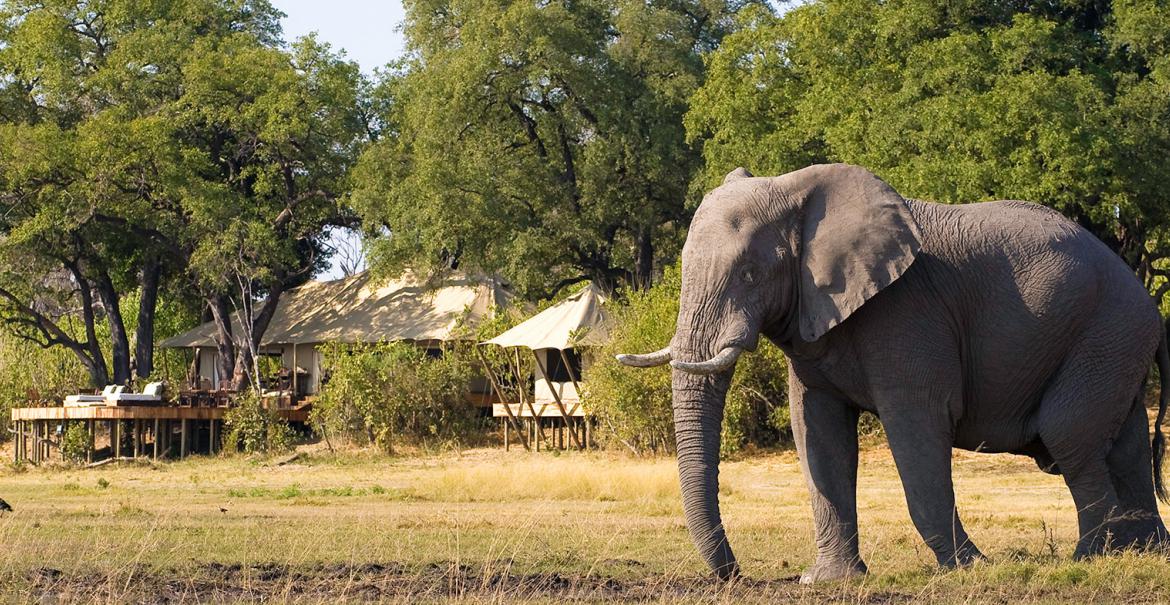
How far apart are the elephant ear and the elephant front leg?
0.81 m

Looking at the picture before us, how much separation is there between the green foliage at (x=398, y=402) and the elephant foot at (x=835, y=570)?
86.6 ft

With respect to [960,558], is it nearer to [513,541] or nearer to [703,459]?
[703,459]

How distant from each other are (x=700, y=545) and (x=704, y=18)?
117 feet

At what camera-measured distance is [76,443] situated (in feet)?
124

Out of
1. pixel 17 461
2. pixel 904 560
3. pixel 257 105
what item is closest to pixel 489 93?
pixel 257 105

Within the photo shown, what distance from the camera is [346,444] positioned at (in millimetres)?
38031

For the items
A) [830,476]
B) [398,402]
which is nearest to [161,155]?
[398,402]

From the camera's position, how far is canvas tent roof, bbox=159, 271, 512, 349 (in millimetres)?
43875

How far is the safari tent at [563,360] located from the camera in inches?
1353

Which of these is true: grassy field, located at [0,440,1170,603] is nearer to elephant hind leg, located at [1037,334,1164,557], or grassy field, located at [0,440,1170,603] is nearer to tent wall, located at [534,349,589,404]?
elephant hind leg, located at [1037,334,1164,557]

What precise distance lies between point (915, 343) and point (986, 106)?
58.1 ft

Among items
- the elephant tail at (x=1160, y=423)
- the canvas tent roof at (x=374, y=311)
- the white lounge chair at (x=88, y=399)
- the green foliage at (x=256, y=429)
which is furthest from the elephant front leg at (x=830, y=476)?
the canvas tent roof at (x=374, y=311)

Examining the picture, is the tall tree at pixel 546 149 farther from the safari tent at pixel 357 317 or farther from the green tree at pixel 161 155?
the green tree at pixel 161 155

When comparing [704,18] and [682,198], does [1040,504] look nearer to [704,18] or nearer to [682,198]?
[682,198]
